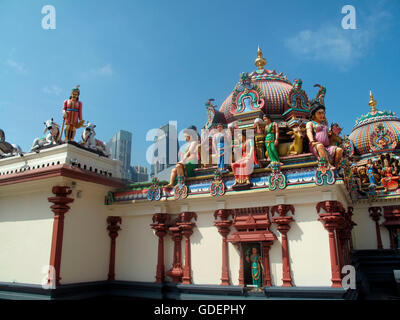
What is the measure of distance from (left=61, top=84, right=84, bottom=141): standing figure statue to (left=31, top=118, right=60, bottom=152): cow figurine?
1.30 feet

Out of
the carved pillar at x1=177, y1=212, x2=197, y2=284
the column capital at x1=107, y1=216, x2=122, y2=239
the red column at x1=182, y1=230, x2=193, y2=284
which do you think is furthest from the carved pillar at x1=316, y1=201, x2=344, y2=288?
the column capital at x1=107, y1=216, x2=122, y2=239

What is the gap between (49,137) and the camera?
13703mm

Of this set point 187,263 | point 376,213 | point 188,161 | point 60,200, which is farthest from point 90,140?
point 376,213

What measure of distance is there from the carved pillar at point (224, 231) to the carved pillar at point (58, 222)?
5737 millimetres

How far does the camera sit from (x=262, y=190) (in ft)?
37.4

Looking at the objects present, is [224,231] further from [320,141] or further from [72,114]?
[72,114]

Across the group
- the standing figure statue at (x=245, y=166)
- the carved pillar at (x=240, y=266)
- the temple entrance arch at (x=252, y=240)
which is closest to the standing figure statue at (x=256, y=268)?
the temple entrance arch at (x=252, y=240)

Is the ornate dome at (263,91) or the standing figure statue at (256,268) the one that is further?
the ornate dome at (263,91)

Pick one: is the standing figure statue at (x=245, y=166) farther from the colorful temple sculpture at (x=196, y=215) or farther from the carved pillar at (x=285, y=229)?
the carved pillar at (x=285, y=229)

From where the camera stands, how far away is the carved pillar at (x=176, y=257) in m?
12.6

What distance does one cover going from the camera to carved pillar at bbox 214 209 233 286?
1172 cm

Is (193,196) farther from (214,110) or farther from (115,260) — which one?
(214,110)

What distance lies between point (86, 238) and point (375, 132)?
21926mm
